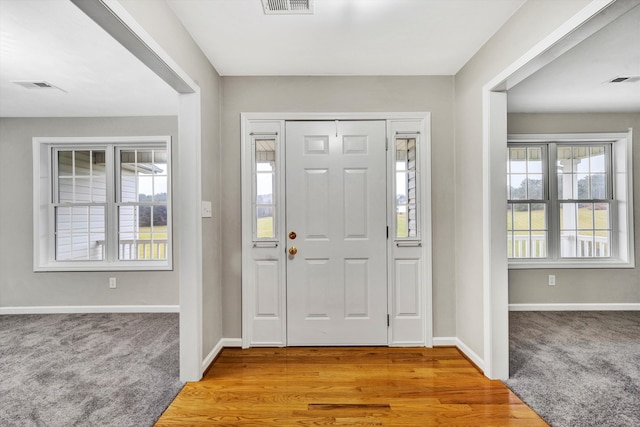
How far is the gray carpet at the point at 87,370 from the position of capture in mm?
2016

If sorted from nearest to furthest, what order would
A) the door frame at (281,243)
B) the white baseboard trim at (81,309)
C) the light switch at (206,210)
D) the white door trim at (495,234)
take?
the white door trim at (495,234), the light switch at (206,210), the door frame at (281,243), the white baseboard trim at (81,309)

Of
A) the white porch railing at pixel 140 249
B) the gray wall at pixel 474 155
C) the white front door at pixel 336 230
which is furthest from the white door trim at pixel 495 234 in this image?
the white porch railing at pixel 140 249

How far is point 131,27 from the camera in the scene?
62.2 inches

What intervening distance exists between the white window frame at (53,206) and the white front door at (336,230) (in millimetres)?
1988

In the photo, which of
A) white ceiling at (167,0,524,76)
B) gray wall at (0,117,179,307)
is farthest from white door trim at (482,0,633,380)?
gray wall at (0,117,179,307)

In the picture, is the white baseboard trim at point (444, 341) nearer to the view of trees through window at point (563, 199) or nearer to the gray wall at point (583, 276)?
the gray wall at point (583, 276)

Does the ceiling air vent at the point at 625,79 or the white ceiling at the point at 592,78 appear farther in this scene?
the ceiling air vent at the point at 625,79

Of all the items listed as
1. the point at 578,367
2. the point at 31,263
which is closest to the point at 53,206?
the point at 31,263

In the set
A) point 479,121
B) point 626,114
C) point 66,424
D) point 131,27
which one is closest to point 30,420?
point 66,424

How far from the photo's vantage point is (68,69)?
9.21ft

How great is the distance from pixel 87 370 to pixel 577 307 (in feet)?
17.8

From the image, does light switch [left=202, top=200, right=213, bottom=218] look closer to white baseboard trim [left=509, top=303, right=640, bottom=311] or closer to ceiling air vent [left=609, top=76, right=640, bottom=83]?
white baseboard trim [left=509, top=303, right=640, bottom=311]

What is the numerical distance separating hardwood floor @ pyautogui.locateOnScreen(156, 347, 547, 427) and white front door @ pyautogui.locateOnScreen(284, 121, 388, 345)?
0.23 metres

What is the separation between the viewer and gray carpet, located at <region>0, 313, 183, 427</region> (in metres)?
2.02
